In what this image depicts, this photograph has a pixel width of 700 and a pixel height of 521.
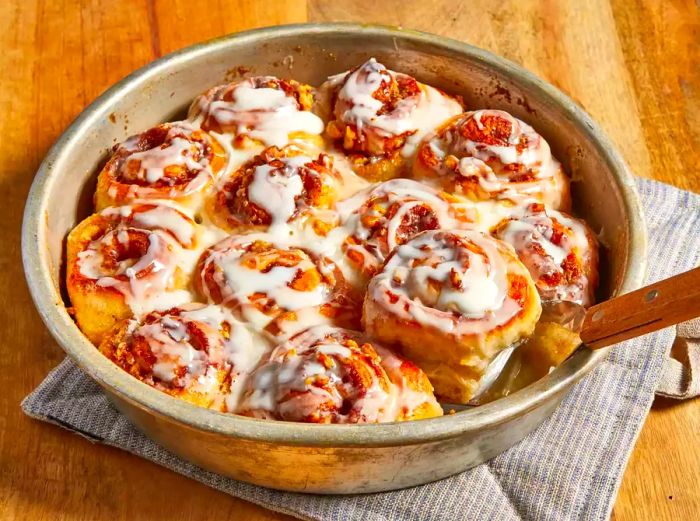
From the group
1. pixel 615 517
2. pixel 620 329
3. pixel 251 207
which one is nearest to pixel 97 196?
pixel 251 207

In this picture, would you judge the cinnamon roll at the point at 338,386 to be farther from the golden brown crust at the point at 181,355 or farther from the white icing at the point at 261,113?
the white icing at the point at 261,113

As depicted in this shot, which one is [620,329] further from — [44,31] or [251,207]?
[44,31]

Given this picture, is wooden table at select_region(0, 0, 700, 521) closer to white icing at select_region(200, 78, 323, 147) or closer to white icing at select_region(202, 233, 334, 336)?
white icing at select_region(202, 233, 334, 336)

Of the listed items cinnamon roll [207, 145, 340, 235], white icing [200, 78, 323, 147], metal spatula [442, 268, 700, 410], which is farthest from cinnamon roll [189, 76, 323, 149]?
metal spatula [442, 268, 700, 410]

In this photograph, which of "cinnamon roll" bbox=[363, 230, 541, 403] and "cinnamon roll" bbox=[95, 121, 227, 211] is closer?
"cinnamon roll" bbox=[363, 230, 541, 403]

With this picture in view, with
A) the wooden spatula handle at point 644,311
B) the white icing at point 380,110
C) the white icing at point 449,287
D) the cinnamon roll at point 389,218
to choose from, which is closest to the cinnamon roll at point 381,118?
the white icing at point 380,110

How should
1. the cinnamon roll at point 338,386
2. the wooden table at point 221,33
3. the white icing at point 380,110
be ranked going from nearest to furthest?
1. the cinnamon roll at point 338,386
2. the wooden table at point 221,33
3. the white icing at point 380,110
